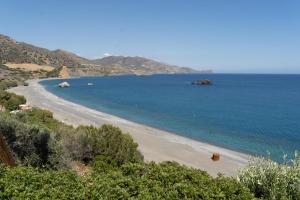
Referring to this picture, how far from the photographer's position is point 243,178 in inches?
429

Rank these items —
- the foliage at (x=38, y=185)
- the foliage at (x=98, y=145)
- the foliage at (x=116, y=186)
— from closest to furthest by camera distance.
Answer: the foliage at (x=38, y=185)
the foliage at (x=116, y=186)
the foliage at (x=98, y=145)

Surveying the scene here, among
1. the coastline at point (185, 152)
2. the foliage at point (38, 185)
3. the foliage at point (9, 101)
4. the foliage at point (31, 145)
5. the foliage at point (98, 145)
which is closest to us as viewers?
the foliage at point (38, 185)

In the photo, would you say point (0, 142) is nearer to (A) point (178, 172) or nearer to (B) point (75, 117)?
(A) point (178, 172)

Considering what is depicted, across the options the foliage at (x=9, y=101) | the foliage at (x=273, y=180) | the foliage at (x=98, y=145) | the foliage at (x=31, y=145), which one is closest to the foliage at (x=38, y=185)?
the foliage at (x=273, y=180)

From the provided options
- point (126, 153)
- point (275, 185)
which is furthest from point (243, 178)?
point (126, 153)

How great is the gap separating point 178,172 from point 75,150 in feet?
30.1

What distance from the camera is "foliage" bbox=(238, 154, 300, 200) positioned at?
9.55 m

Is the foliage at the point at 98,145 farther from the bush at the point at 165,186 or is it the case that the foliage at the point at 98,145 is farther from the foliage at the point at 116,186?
the foliage at the point at 116,186

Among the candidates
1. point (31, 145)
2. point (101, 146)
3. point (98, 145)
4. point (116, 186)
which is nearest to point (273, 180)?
point (116, 186)

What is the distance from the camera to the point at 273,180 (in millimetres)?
9992

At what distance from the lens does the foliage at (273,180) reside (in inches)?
376

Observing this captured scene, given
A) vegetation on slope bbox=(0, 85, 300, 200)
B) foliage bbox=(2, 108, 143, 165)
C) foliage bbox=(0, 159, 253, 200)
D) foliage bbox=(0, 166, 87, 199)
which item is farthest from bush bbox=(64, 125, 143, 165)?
foliage bbox=(0, 166, 87, 199)

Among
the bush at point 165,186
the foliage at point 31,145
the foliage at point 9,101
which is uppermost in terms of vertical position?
the bush at point 165,186

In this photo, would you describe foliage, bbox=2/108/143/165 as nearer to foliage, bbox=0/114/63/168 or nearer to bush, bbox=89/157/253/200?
foliage, bbox=0/114/63/168
